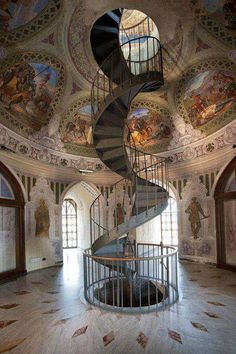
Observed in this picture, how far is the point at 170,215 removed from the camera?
48.0ft

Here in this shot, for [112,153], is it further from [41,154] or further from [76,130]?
[76,130]

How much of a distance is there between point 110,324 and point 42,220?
5.71 meters

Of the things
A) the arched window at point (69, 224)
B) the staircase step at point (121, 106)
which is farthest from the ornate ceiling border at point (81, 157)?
the arched window at point (69, 224)

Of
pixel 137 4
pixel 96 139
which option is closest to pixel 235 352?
pixel 96 139

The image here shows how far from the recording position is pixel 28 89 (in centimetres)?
802

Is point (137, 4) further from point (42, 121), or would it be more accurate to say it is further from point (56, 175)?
point (56, 175)

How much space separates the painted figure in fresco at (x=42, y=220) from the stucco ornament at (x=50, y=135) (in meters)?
2.20

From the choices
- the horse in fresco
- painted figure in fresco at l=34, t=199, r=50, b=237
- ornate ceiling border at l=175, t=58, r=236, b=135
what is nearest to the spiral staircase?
ornate ceiling border at l=175, t=58, r=236, b=135

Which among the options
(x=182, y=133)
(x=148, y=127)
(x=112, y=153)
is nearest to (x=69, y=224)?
(x=148, y=127)

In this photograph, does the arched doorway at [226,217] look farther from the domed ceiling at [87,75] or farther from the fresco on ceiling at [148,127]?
the fresco on ceiling at [148,127]

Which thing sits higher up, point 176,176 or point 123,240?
point 176,176

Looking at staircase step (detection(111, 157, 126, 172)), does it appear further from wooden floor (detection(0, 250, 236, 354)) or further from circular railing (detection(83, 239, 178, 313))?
wooden floor (detection(0, 250, 236, 354))

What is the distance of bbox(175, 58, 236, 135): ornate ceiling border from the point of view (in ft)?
24.5

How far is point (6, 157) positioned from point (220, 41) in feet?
23.1
